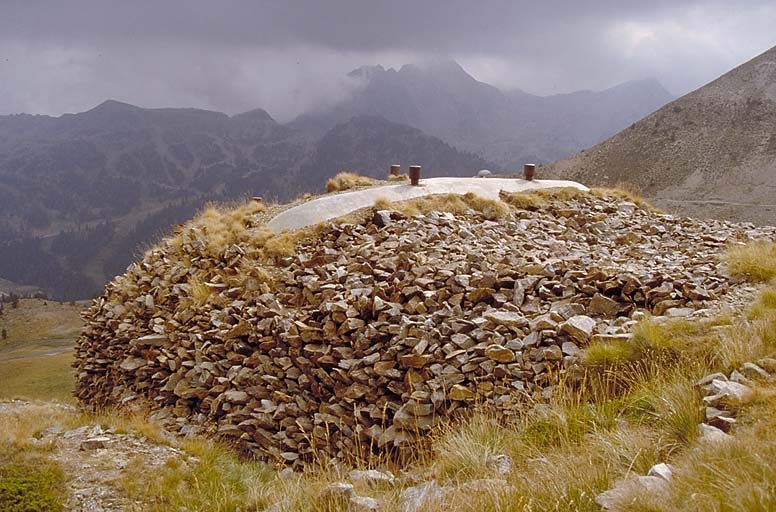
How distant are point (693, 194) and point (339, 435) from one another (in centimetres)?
7105

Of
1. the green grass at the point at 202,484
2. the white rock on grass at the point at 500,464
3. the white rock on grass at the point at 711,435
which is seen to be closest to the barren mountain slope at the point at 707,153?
the white rock on grass at the point at 711,435

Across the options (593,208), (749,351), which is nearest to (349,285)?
(749,351)

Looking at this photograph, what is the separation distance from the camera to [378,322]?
833 centimetres

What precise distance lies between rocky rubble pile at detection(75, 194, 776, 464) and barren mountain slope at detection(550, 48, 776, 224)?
2175 inches

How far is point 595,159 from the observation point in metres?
81.5

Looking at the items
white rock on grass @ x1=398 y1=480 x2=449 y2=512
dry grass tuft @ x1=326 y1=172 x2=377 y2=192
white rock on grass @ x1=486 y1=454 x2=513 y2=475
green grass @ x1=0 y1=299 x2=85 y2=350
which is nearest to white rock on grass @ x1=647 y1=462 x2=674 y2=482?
white rock on grass @ x1=486 y1=454 x2=513 y2=475

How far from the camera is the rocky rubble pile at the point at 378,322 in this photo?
684cm

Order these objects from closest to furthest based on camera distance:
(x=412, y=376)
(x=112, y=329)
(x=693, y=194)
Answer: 1. (x=412, y=376)
2. (x=112, y=329)
3. (x=693, y=194)

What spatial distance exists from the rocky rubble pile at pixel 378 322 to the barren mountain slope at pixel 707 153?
181 feet

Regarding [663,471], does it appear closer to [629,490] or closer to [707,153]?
[629,490]

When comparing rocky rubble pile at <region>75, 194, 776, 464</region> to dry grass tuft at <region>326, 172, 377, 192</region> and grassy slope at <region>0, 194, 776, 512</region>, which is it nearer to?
grassy slope at <region>0, 194, 776, 512</region>

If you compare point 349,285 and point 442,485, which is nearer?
point 442,485

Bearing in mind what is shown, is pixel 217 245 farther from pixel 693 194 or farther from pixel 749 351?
pixel 693 194

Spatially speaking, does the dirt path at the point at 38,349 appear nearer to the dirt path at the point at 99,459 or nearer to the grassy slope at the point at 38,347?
the grassy slope at the point at 38,347
